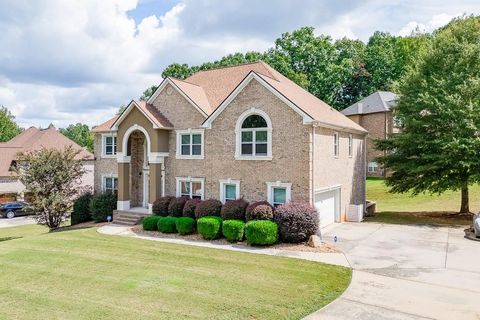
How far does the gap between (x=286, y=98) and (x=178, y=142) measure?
7705 mm

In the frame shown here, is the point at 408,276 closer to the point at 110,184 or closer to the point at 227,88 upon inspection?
the point at 227,88

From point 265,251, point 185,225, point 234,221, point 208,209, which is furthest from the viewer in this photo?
point 208,209

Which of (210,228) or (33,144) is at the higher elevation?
(33,144)

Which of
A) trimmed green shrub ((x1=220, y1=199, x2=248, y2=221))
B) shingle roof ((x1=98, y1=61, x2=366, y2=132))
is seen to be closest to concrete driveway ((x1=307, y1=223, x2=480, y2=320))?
trimmed green shrub ((x1=220, y1=199, x2=248, y2=221))

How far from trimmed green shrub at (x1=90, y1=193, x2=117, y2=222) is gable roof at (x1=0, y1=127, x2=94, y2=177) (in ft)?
64.3

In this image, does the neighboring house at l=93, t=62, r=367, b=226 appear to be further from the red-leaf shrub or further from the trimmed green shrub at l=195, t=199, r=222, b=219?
the red-leaf shrub

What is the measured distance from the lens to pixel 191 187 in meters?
22.2

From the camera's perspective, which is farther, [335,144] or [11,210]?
[11,210]

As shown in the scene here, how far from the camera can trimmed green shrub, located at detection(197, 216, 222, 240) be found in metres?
17.7

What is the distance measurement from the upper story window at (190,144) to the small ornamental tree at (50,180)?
775 cm

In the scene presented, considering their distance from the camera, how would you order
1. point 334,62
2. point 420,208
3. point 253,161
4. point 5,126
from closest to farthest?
point 253,161
point 420,208
point 334,62
point 5,126

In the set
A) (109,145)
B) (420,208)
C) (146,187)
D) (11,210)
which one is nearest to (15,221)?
(11,210)

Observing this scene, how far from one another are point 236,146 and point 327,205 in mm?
6006

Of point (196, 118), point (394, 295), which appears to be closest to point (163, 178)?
point (196, 118)
